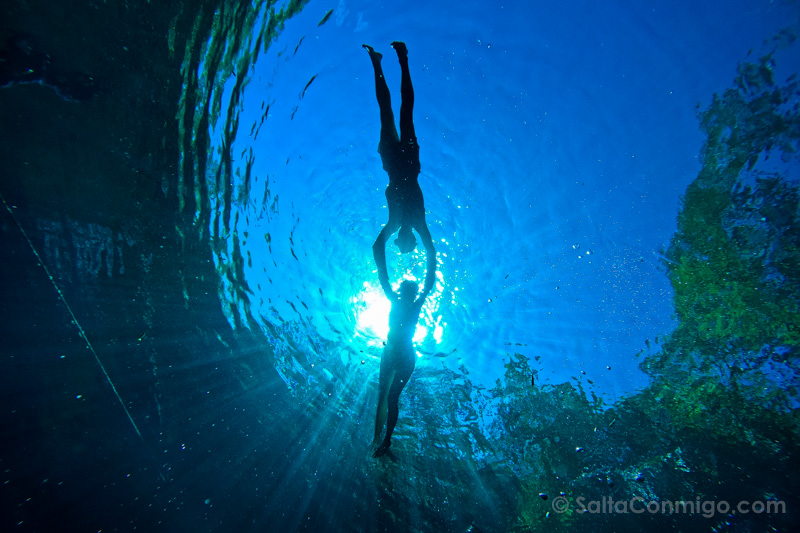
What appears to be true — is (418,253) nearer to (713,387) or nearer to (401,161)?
(401,161)

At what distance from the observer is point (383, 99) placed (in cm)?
360

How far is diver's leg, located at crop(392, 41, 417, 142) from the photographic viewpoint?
3.25m

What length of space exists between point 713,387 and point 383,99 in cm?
1098

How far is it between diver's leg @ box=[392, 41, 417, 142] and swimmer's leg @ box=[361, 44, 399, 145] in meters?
0.20

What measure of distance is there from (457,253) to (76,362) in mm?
10858

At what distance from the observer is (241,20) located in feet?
19.2

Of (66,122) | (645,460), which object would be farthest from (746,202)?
(66,122)
